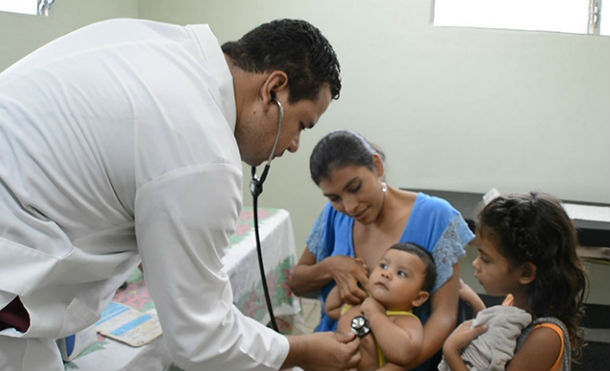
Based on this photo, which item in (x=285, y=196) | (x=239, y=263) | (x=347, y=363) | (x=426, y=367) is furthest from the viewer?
(x=285, y=196)

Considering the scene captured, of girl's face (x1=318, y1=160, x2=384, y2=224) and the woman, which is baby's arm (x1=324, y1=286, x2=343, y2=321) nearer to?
the woman

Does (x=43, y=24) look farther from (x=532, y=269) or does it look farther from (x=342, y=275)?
(x=532, y=269)

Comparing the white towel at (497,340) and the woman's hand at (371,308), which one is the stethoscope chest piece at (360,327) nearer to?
the woman's hand at (371,308)

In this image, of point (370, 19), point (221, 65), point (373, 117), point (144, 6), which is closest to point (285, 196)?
Answer: point (373, 117)

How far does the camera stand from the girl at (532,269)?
1367 mm

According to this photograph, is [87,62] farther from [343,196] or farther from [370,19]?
[370,19]

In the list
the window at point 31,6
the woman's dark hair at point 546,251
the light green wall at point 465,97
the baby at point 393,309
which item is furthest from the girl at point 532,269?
the window at point 31,6

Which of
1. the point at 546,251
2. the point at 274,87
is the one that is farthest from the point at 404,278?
the point at 274,87

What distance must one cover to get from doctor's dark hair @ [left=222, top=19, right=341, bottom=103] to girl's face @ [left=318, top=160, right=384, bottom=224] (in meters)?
0.55

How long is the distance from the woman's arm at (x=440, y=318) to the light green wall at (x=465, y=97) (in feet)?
5.48

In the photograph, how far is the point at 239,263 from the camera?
5.81 feet

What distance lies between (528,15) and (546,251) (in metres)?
2.11

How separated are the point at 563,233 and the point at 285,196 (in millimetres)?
2127

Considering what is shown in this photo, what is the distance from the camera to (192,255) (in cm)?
88
